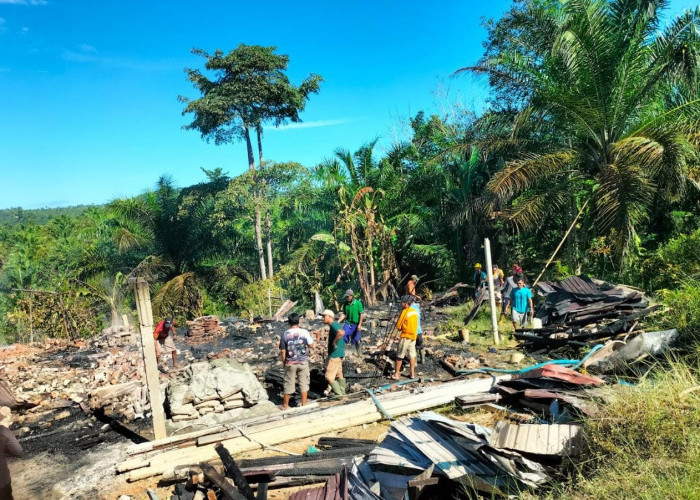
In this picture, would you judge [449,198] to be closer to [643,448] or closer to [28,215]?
[643,448]

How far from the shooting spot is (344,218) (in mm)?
18188

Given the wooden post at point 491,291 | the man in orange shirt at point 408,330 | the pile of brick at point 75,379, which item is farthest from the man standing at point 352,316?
the pile of brick at point 75,379

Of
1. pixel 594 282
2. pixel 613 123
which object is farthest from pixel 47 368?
pixel 613 123

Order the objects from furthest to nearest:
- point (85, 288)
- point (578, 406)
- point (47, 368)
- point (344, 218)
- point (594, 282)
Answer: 1. point (85, 288)
2. point (344, 218)
3. point (47, 368)
4. point (594, 282)
5. point (578, 406)

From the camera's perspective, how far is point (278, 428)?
6590 millimetres

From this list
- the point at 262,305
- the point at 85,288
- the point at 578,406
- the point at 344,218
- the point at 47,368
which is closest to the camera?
the point at 578,406

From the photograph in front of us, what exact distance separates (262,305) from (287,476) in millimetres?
14491

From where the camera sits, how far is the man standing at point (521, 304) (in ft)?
36.2

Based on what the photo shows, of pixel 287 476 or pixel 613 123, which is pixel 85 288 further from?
pixel 613 123

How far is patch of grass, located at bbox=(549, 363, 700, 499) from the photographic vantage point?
11.4 ft

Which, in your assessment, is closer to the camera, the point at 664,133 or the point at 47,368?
the point at 664,133

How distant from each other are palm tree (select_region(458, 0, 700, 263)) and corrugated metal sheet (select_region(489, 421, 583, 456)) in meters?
7.63

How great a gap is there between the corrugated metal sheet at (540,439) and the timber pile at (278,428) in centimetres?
269

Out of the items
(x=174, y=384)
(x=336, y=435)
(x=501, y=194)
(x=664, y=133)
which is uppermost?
(x=664, y=133)
